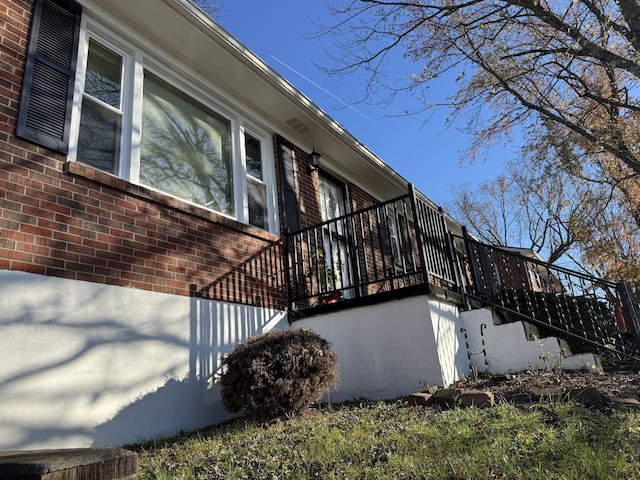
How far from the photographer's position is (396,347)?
14.6 feet

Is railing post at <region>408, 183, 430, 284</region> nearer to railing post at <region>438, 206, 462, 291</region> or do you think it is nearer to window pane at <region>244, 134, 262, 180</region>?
railing post at <region>438, 206, 462, 291</region>

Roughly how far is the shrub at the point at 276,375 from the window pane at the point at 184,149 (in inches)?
75.1

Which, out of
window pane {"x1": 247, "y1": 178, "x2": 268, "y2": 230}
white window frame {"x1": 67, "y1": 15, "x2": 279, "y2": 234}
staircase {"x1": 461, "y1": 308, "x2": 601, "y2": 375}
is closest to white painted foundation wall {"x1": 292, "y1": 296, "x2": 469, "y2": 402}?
staircase {"x1": 461, "y1": 308, "x2": 601, "y2": 375}

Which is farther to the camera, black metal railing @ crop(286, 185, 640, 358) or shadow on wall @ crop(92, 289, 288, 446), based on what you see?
black metal railing @ crop(286, 185, 640, 358)

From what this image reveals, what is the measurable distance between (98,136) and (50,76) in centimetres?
58

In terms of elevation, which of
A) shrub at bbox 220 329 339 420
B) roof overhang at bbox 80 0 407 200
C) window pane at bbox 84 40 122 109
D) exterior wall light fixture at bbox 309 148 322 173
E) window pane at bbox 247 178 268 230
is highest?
roof overhang at bbox 80 0 407 200

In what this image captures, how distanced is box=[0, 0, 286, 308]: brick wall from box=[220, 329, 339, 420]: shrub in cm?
99

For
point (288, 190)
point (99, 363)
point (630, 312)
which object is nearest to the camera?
point (99, 363)

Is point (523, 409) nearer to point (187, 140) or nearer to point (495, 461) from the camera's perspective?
point (495, 461)

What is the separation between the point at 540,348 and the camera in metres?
4.70

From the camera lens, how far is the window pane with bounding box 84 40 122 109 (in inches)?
159

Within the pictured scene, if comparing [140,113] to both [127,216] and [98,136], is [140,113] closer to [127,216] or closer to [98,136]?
[98,136]

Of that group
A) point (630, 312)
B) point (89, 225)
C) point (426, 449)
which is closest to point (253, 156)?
point (89, 225)

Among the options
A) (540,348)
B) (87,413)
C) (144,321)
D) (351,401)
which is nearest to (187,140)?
(144,321)
